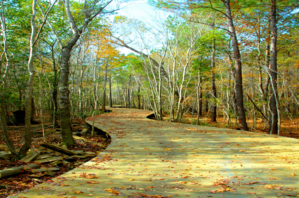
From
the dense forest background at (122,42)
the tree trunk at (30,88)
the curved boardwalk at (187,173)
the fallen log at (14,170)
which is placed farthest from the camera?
the dense forest background at (122,42)

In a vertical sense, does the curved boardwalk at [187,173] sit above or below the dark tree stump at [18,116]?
below

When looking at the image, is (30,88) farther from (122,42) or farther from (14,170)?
(122,42)

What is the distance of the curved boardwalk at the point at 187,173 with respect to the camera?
2.42m

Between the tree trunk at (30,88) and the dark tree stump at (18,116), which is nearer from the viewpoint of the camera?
the tree trunk at (30,88)

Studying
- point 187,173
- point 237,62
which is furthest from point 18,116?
point 237,62

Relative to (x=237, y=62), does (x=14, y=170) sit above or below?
below

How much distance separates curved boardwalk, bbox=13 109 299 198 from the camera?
2.42 meters

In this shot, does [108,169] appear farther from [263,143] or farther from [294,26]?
[294,26]

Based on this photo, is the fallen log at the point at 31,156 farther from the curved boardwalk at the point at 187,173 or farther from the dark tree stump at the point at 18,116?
the dark tree stump at the point at 18,116

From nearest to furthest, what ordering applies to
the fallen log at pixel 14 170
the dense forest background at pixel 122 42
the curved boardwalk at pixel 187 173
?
the curved boardwalk at pixel 187 173
the fallen log at pixel 14 170
the dense forest background at pixel 122 42

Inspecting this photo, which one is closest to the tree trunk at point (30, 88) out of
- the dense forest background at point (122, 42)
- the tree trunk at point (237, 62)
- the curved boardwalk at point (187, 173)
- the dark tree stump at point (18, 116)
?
the dense forest background at point (122, 42)

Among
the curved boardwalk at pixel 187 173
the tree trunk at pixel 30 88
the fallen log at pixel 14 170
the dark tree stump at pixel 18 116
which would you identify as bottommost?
the fallen log at pixel 14 170

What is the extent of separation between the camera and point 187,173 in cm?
317

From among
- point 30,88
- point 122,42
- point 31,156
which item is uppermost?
point 122,42
